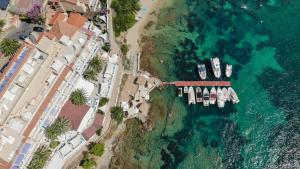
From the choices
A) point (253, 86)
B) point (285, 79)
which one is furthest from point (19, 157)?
point (285, 79)

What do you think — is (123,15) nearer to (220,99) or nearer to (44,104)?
(220,99)

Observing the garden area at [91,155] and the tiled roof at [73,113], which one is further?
the tiled roof at [73,113]

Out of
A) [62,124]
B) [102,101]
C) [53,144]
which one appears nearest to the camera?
[62,124]

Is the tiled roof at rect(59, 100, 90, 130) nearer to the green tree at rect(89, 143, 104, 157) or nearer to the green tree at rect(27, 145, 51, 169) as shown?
the green tree at rect(89, 143, 104, 157)

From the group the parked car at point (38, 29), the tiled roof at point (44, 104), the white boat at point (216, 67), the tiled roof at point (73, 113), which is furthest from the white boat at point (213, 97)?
the parked car at point (38, 29)

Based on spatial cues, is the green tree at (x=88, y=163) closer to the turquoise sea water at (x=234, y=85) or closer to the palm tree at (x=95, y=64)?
the turquoise sea water at (x=234, y=85)

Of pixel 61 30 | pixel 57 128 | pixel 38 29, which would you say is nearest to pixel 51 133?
pixel 57 128

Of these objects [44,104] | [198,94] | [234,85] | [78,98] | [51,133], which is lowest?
[51,133]
